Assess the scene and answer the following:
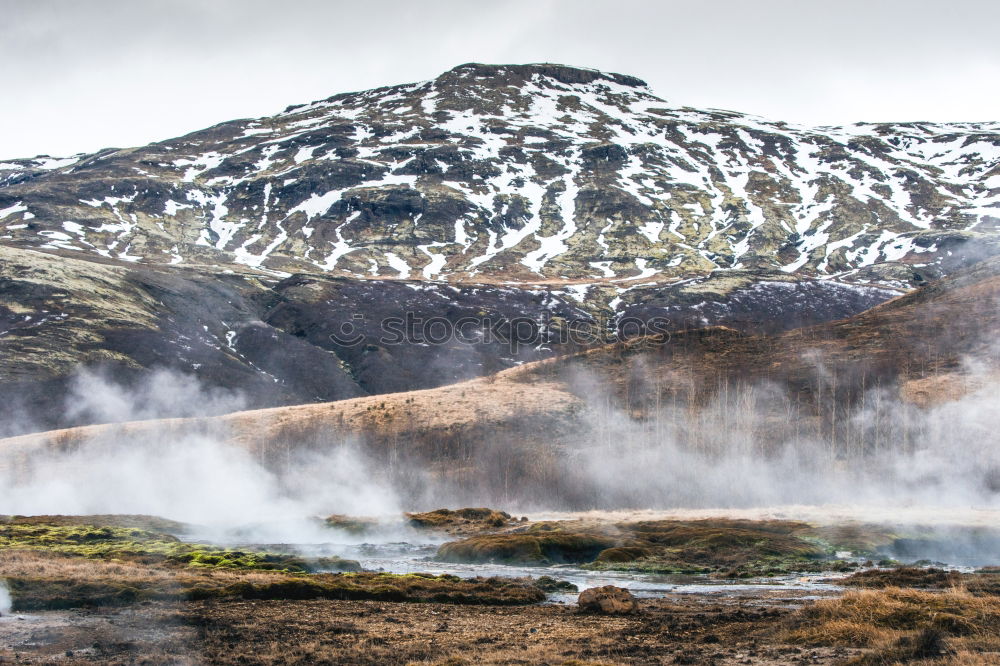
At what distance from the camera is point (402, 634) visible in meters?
26.7

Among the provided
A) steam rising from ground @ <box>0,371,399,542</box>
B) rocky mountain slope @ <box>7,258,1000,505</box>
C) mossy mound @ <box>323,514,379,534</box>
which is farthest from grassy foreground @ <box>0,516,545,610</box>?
rocky mountain slope @ <box>7,258,1000,505</box>

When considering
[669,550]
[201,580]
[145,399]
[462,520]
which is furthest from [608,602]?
[145,399]

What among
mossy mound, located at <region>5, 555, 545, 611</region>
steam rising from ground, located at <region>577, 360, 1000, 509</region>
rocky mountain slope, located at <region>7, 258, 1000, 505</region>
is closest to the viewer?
mossy mound, located at <region>5, 555, 545, 611</region>

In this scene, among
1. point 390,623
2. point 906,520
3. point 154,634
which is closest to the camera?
point 154,634

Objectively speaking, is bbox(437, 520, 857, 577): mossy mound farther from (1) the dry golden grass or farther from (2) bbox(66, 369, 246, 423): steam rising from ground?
(2) bbox(66, 369, 246, 423): steam rising from ground

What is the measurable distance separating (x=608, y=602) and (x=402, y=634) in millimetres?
8007

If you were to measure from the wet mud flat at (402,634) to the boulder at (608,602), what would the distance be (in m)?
0.45

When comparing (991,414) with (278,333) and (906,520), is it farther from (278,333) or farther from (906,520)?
(278,333)

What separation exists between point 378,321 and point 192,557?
13691cm

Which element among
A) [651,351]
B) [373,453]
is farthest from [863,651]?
[651,351]

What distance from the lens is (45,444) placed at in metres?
99.5

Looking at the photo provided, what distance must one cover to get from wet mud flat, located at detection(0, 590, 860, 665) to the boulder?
0.45m

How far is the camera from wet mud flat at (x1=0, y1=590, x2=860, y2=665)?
74.2 ft

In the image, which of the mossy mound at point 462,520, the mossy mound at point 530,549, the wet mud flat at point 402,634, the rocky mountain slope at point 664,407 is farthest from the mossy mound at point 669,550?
the rocky mountain slope at point 664,407
